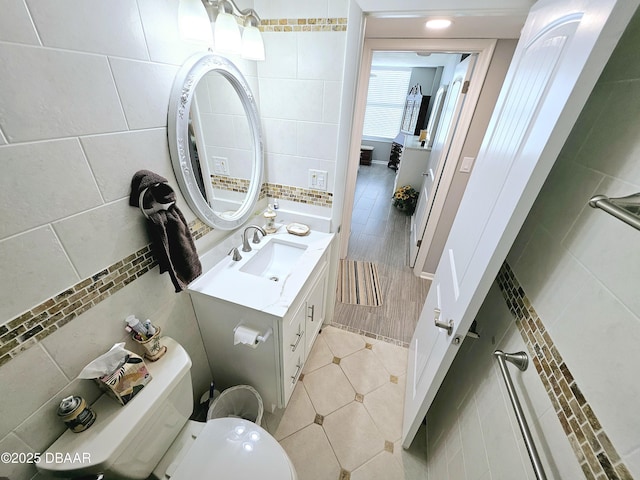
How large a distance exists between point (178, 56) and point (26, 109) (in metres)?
0.51

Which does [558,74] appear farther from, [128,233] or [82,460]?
[82,460]

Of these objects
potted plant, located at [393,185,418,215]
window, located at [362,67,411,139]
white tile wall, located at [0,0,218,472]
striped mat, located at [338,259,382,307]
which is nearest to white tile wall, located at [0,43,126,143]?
white tile wall, located at [0,0,218,472]

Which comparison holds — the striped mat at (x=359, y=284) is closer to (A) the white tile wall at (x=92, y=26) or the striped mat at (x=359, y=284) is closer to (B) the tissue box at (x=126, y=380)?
(B) the tissue box at (x=126, y=380)

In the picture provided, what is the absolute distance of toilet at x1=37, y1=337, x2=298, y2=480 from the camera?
0.65 meters

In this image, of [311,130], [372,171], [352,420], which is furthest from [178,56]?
[372,171]

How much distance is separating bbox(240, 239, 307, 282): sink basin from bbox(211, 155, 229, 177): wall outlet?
17.9 inches

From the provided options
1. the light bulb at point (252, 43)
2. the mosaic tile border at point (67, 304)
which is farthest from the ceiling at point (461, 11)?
the mosaic tile border at point (67, 304)

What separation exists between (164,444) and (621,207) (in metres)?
1.44

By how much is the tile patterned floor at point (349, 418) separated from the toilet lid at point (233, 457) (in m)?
0.44

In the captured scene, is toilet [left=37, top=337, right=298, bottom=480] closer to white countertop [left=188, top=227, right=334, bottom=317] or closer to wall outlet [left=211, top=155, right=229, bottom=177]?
white countertop [left=188, top=227, right=334, bottom=317]

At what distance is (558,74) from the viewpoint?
0.53m

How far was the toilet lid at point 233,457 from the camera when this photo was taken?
0.86 metres

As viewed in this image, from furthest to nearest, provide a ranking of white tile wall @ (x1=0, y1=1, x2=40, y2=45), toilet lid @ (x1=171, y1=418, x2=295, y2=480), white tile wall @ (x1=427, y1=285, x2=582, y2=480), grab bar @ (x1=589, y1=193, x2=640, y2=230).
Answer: toilet lid @ (x1=171, y1=418, x2=295, y2=480)
white tile wall @ (x1=427, y1=285, x2=582, y2=480)
white tile wall @ (x1=0, y1=1, x2=40, y2=45)
grab bar @ (x1=589, y1=193, x2=640, y2=230)

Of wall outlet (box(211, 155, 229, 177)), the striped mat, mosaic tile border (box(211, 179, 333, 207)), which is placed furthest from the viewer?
the striped mat
